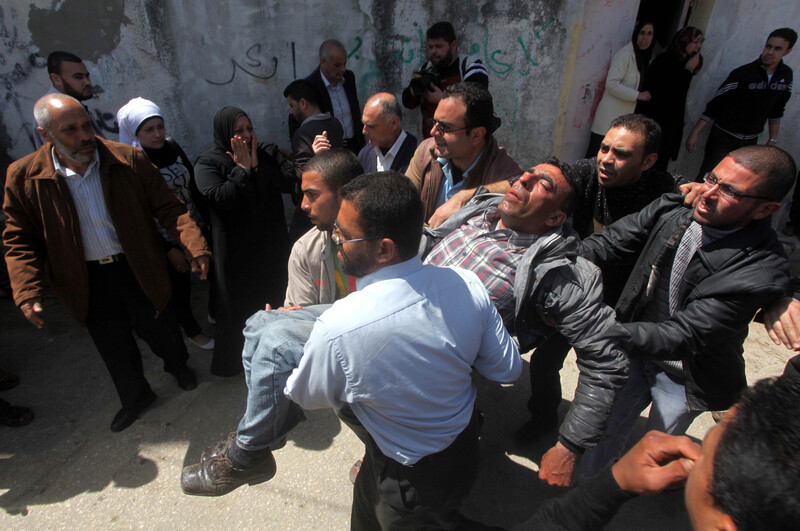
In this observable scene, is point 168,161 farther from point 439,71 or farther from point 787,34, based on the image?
point 787,34

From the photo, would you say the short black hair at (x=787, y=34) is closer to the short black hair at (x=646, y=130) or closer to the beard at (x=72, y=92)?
the short black hair at (x=646, y=130)

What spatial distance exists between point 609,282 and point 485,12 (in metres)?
3.53

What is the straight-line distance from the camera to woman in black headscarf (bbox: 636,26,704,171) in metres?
4.70

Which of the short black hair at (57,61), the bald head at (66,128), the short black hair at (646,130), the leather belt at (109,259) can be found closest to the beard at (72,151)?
the bald head at (66,128)

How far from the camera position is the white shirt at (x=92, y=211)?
2.50 meters

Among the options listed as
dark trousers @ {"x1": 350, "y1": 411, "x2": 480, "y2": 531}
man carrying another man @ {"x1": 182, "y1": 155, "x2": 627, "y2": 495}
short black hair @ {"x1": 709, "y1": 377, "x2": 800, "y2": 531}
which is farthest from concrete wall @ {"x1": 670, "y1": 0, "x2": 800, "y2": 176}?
short black hair @ {"x1": 709, "y1": 377, "x2": 800, "y2": 531}

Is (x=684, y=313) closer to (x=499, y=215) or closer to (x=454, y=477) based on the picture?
(x=499, y=215)

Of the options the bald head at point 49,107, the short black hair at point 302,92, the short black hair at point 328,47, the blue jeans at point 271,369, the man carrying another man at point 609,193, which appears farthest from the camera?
the short black hair at point 328,47

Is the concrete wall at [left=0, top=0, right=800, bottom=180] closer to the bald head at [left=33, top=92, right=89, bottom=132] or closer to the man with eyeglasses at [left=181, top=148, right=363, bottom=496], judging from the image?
the bald head at [left=33, top=92, right=89, bottom=132]

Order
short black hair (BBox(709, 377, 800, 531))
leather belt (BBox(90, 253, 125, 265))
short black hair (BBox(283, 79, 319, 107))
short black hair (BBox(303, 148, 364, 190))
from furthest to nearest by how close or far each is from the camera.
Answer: short black hair (BBox(283, 79, 319, 107)) < leather belt (BBox(90, 253, 125, 265)) < short black hair (BBox(303, 148, 364, 190)) < short black hair (BBox(709, 377, 800, 531))

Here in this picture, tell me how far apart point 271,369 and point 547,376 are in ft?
5.71

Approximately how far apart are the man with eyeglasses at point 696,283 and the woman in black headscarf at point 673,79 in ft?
11.2

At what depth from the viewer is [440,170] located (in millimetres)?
2805

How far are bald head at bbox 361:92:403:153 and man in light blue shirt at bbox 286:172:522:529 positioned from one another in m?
1.69
